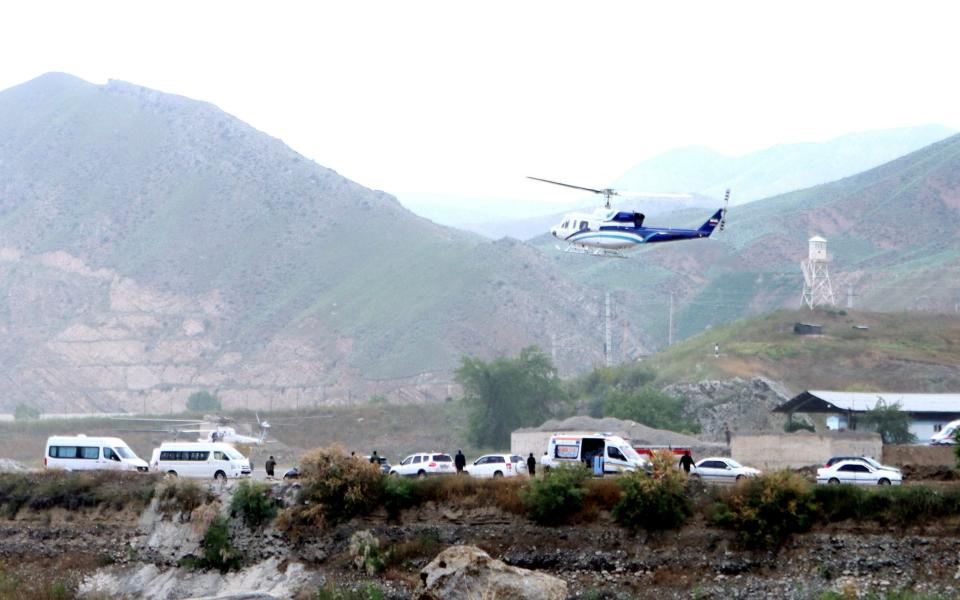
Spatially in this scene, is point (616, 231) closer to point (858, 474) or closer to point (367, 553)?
point (858, 474)

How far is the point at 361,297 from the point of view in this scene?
180 metres

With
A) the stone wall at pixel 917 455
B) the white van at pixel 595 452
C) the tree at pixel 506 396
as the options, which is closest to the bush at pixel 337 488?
the white van at pixel 595 452

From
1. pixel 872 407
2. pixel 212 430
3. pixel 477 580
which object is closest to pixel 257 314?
pixel 212 430

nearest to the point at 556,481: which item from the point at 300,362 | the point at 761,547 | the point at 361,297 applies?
the point at 761,547

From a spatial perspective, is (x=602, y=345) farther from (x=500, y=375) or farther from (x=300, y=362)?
(x=500, y=375)

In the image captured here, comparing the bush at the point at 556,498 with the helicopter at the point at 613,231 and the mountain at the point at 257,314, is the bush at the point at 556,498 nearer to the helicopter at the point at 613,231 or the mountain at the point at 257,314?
the helicopter at the point at 613,231

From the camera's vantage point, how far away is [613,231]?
7056 centimetres

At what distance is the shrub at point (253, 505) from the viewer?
151 ft

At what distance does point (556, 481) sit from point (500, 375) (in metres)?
65.4

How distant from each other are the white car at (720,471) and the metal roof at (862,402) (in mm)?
24248

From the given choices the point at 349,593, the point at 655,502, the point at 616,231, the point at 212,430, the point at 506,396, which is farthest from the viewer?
the point at 506,396

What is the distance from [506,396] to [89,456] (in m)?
54.4

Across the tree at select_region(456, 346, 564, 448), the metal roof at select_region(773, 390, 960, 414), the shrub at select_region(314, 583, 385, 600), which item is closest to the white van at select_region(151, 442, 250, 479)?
the shrub at select_region(314, 583, 385, 600)

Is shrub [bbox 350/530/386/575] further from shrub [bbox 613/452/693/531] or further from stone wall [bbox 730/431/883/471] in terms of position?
stone wall [bbox 730/431/883/471]
